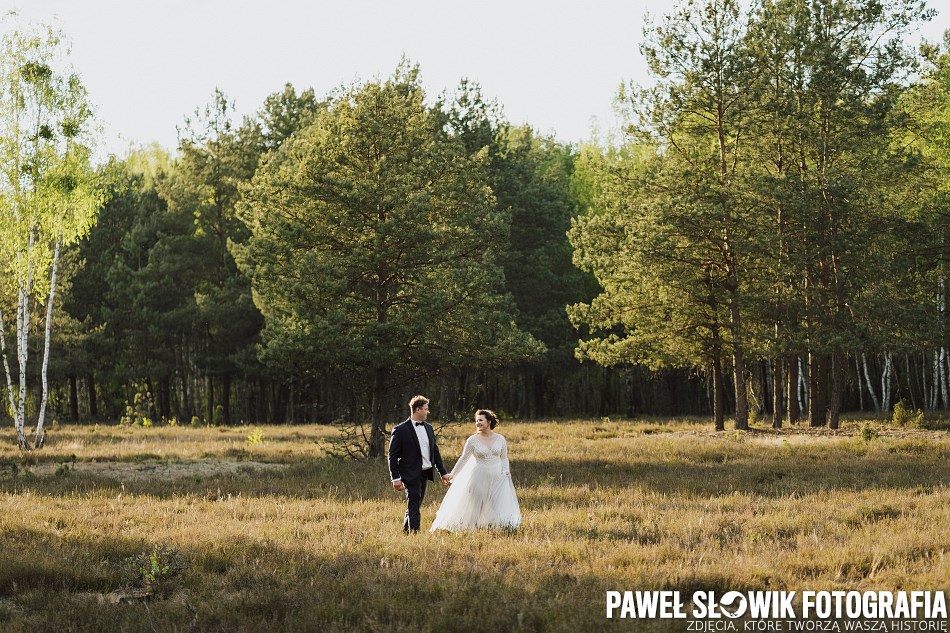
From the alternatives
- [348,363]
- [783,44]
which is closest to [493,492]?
[348,363]

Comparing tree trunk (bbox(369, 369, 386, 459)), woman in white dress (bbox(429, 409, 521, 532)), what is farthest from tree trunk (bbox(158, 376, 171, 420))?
woman in white dress (bbox(429, 409, 521, 532))

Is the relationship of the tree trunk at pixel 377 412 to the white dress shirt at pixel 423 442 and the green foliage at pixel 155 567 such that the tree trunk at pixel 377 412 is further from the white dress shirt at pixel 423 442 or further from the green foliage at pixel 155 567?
the green foliage at pixel 155 567

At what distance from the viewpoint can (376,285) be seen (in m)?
24.3

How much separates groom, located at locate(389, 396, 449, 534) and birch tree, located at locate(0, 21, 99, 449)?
20179mm

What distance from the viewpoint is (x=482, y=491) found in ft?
39.9

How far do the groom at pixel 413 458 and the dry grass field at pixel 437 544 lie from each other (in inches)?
22.1

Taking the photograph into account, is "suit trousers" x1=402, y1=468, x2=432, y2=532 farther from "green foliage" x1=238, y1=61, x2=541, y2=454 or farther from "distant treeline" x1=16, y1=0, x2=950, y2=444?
"green foliage" x1=238, y1=61, x2=541, y2=454

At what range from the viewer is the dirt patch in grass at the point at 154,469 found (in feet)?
66.8

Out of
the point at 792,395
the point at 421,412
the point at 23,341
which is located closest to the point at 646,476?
the point at 421,412

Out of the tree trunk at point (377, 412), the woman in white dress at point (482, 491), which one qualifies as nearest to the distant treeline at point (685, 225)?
the tree trunk at point (377, 412)

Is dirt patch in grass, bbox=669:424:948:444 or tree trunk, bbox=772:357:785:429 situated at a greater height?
tree trunk, bbox=772:357:785:429

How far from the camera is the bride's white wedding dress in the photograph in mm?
12000

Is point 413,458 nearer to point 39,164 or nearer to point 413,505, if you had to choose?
point 413,505

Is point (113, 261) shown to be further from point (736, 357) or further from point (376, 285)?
point (736, 357)
